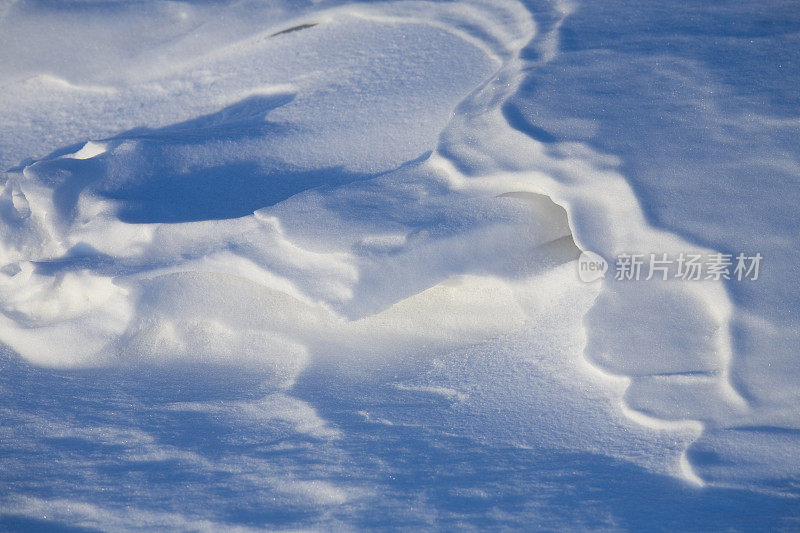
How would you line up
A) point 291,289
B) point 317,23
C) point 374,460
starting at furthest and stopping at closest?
point 317,23, point 291,289, point 374,460

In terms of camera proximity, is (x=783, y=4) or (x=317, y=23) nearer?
(x=783, y=4)

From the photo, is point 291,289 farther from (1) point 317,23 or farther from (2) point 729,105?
(2) point 729,105

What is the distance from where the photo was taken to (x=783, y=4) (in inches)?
52.7

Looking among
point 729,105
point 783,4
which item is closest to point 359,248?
point 729,105

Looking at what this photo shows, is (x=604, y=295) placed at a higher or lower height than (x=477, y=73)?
lower

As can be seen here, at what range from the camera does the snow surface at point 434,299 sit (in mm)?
1011

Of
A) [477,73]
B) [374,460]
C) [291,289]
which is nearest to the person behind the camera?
[374,460]

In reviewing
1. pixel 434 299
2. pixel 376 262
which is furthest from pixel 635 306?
pixel 376 262

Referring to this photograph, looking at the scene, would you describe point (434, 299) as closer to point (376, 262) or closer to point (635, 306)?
point (376, 262)

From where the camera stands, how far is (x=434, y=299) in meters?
1.23

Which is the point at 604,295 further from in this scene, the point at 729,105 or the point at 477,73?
the point at 477,73

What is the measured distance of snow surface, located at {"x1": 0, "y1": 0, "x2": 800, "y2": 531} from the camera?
39.8 inches

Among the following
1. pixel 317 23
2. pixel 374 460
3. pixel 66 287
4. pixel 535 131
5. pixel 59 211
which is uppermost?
pixel 317 23

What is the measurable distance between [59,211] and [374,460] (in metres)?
0.85
